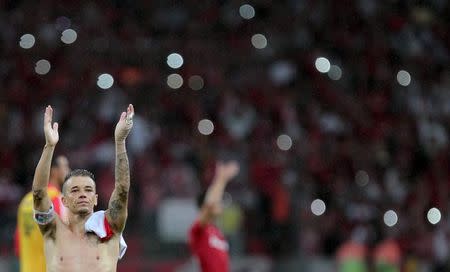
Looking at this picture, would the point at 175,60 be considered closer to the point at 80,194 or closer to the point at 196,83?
the point at 196,83

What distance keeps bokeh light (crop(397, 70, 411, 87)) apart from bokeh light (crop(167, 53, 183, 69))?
135 inches

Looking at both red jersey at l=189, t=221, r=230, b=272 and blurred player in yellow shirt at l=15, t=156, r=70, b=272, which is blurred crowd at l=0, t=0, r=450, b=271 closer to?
red jersey at l=189, t=221, r=230, b=272

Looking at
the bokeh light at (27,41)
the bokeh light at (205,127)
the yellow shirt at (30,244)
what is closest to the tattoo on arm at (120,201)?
the yellow shirt at (30,244)

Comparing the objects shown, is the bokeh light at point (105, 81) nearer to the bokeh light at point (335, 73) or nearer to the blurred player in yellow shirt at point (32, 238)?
the bokeh light at point (335, 73)

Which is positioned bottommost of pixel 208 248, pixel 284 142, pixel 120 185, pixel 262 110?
pixel 120 185

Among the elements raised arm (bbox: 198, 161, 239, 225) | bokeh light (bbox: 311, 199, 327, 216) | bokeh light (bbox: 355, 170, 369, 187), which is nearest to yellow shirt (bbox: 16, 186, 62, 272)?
raised arm (bbox: 198, 161, 239, 225)

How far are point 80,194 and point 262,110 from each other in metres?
10.5

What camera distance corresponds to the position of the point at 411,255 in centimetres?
1623

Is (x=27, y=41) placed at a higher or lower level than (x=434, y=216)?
higher

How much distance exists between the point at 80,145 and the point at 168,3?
4345 mm

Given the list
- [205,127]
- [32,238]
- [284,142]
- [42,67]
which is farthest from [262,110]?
[32,238]

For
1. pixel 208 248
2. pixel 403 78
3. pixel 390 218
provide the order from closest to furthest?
pixel 208 248, pixel 390 218, pixel 403 78

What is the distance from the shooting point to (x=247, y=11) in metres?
20.7

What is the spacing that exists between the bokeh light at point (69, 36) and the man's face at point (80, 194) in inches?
460
